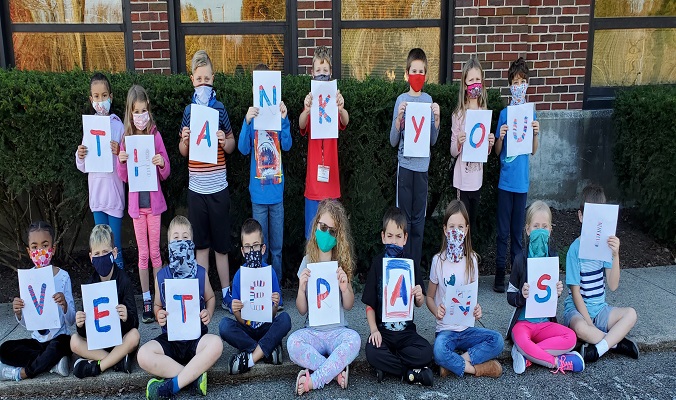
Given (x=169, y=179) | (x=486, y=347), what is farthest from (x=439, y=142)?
(x=169, y=179)

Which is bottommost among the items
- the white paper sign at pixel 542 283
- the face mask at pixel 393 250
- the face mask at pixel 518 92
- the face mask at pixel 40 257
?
the white paper sign at pixel 542 283

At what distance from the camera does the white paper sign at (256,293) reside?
424 cm

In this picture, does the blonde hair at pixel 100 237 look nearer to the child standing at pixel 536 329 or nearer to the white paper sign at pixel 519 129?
the child standing at pixel 536 329

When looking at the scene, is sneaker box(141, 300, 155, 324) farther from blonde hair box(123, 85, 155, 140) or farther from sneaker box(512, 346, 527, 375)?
sneaker box(512, 346, 527, 375)

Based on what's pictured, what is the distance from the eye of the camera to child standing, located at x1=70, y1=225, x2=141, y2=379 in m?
4.10

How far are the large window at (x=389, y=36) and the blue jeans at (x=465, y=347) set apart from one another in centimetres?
419

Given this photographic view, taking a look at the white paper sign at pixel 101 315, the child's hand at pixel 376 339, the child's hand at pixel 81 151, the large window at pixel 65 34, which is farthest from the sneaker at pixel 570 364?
the large window at pixel 65 34

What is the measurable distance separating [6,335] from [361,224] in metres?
3.00

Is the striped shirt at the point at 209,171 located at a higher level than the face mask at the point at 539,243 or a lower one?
higher

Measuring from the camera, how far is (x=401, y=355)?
164 inches

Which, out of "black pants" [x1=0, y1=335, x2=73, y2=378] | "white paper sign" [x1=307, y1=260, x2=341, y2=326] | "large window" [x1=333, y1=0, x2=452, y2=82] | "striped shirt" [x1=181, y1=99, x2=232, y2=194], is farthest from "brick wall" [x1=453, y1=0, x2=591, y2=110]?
"black pants" [x1=0, y1=335, x2=73, y2=378]

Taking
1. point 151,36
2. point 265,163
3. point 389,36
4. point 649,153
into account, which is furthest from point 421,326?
point 151,36

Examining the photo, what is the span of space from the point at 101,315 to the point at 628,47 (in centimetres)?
732

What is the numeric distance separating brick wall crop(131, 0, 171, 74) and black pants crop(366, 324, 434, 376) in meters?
4.54
